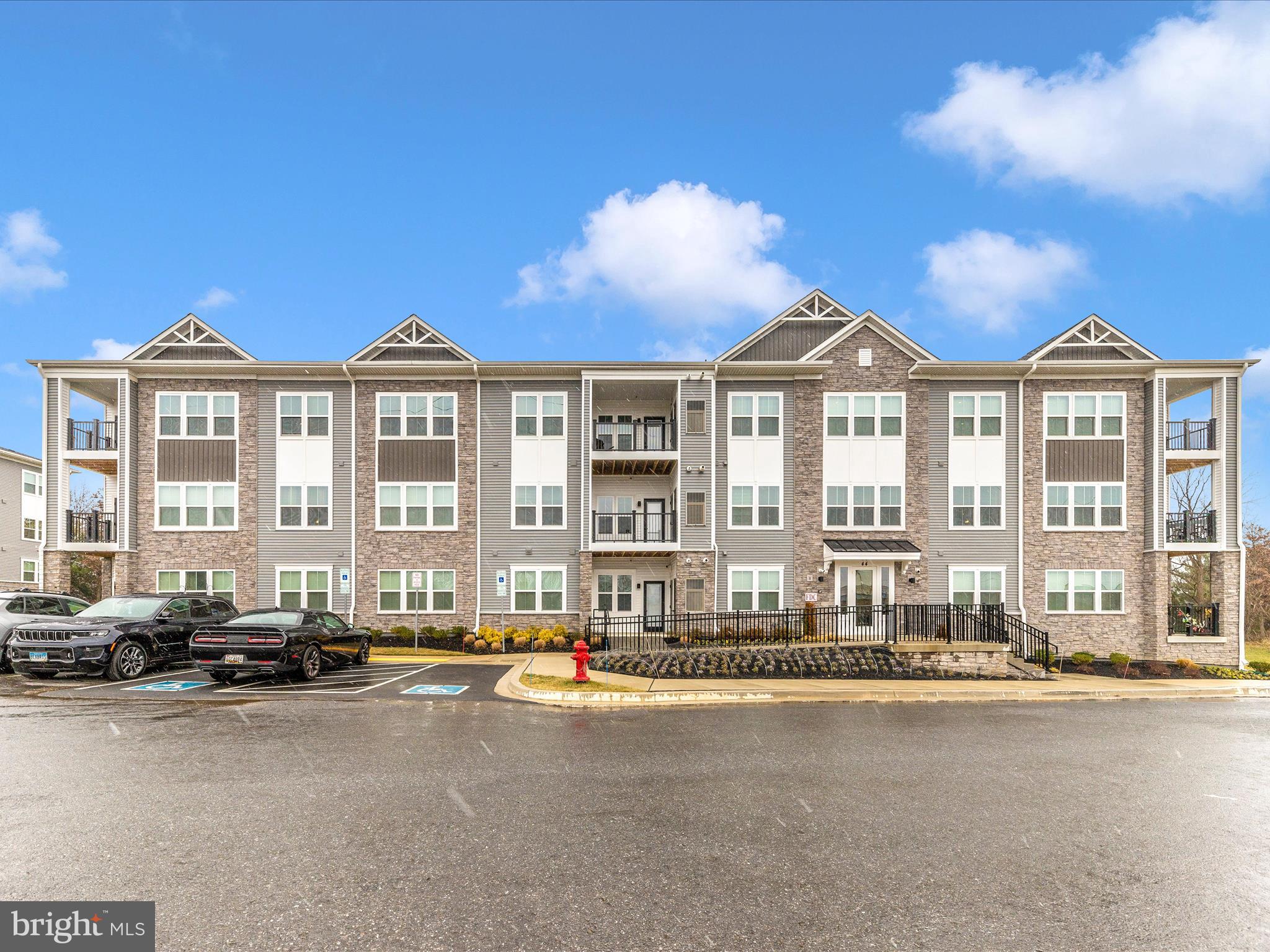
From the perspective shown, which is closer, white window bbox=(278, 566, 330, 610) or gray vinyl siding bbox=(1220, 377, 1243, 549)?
gray vinyl siding bbox=(1220, 377, 1243, 549)

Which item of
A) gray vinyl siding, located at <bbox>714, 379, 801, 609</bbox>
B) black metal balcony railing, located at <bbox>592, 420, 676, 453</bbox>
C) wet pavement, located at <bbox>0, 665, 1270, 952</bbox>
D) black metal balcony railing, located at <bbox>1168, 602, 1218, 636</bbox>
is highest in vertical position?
black metal balcony railing, located at <bbox>592, 420, 676, 453</bbox>

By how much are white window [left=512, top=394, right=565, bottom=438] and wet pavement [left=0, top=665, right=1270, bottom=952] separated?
677 inches

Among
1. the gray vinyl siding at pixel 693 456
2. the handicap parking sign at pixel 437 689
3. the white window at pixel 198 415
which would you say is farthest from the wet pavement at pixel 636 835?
the white window at pixel 198 415

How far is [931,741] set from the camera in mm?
10430

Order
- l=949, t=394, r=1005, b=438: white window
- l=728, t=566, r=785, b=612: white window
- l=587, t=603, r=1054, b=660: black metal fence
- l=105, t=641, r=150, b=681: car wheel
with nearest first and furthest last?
l=105, t=641, r=150, b=681: car wheel < l=587, t=603, r=1054, b=660: black metal fence < l=728, t=566, r=785, b=612: white window < l=949, t=394, r=1005, b=438: white window

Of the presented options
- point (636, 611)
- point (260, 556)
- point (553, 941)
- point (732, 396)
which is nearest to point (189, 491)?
point (260, 556)

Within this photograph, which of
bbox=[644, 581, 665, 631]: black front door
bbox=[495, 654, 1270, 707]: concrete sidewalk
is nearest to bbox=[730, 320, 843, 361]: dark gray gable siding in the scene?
bbox=[644, 581, 665, 631]: black front door

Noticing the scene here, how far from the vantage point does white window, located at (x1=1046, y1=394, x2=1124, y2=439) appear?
89.1 ft

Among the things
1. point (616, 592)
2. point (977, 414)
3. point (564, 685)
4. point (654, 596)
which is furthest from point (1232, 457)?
point (564, 685)

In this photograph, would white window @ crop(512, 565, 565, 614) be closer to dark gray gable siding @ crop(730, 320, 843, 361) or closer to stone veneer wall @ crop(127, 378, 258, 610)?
stone veneer wall @ crop(127, 378, 258, 610)

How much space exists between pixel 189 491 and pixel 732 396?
65.9ft

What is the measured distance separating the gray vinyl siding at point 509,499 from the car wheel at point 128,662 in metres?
11.8

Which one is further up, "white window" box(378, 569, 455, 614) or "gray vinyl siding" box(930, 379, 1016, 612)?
"gray vinyl siding" box(930, 379, 1016, 612)

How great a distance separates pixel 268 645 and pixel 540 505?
12893 millimetres
